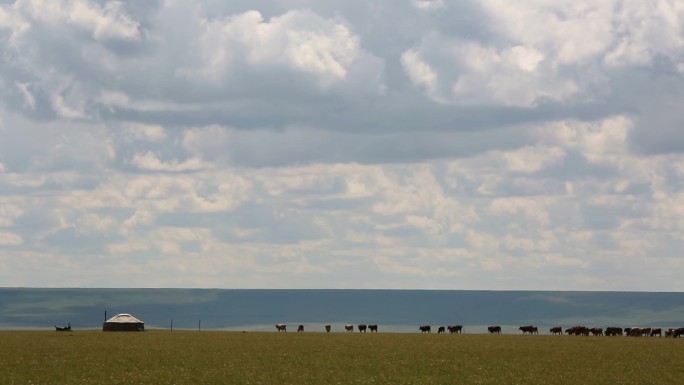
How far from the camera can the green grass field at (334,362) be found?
6631 cm

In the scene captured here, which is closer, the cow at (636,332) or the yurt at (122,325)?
the cow at (636,332)

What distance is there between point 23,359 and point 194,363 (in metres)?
12.6

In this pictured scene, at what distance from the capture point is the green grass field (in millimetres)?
66312

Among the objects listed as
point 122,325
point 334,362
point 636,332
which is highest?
point 122,325

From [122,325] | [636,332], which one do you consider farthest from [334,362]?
[122,325]

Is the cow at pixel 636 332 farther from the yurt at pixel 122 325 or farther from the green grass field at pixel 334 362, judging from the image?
the yurt at pixel 122 325

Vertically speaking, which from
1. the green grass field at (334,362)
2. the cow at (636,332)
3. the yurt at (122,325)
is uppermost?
the yurt at (122,325)

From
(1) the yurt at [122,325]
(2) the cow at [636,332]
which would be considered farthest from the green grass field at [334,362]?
(1) the yurt at [122,325]

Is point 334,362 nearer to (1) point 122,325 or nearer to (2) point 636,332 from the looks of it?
(2) point 636,332

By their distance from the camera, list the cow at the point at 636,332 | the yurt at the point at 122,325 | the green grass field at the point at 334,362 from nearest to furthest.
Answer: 1. the green grass field at the point at 334,362
2. the cow at the point at 636,332
3. the yurt at the point at 122,325

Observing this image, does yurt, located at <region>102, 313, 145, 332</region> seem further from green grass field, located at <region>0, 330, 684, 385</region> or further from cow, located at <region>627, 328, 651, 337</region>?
cow, located at <region>627, 328, 651, 337</region>

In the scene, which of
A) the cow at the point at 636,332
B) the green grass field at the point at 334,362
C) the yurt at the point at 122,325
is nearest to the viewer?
the green grass field at the point at 334,362

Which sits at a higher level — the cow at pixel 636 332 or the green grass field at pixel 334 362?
the cow at pixel 636 332

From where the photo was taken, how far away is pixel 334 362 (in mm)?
79188
